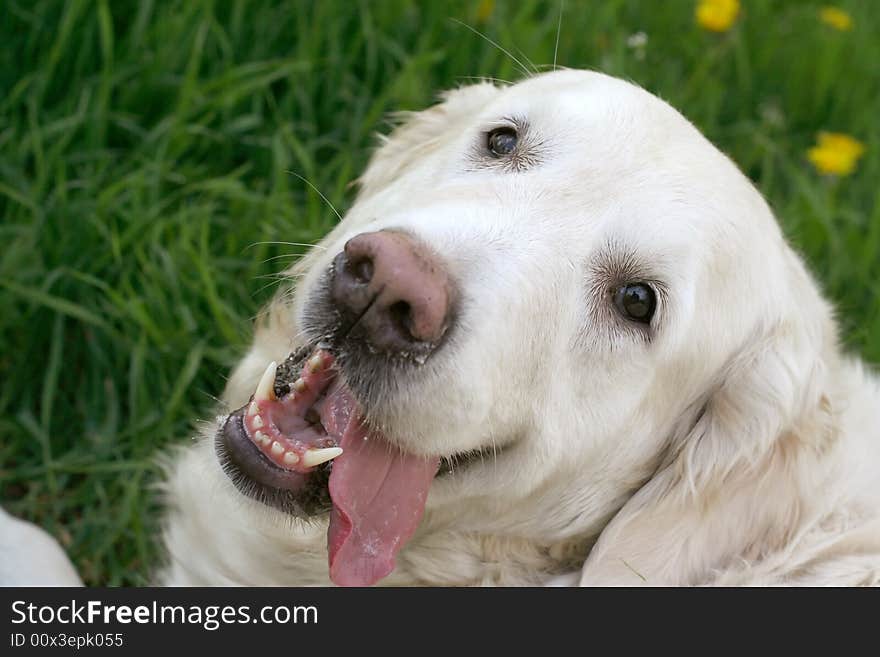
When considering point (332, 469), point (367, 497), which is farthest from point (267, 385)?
point (367, 497)

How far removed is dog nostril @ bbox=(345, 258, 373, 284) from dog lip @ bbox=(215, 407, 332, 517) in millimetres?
545

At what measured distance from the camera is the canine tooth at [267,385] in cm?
266

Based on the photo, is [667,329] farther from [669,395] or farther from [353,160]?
[353,160]

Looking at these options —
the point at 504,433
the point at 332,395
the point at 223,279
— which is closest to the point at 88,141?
the point at 223,279

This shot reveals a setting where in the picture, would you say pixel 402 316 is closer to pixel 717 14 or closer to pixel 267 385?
pixel 267 385

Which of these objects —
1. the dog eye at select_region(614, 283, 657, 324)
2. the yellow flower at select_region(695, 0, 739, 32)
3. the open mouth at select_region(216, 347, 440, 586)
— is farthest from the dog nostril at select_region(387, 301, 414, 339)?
the yellow flower at select_region(695, 0, 739, 32)

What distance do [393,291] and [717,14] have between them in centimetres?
323

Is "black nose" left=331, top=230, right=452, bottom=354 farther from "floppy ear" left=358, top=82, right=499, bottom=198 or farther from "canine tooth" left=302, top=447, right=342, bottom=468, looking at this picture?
"floppy ear" left=358, top=82, right=499, bottom=198

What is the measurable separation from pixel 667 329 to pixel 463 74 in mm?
2190

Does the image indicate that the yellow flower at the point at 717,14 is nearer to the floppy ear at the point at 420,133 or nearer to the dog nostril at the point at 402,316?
the floppy ear at the point at 420,133

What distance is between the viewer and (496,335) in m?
2.48

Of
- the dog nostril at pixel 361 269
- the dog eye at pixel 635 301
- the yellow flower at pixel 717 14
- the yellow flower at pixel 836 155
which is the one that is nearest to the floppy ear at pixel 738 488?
the dog eye at pixel 635 301

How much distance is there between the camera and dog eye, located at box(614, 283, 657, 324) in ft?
8.81

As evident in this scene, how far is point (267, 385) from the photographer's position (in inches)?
105
